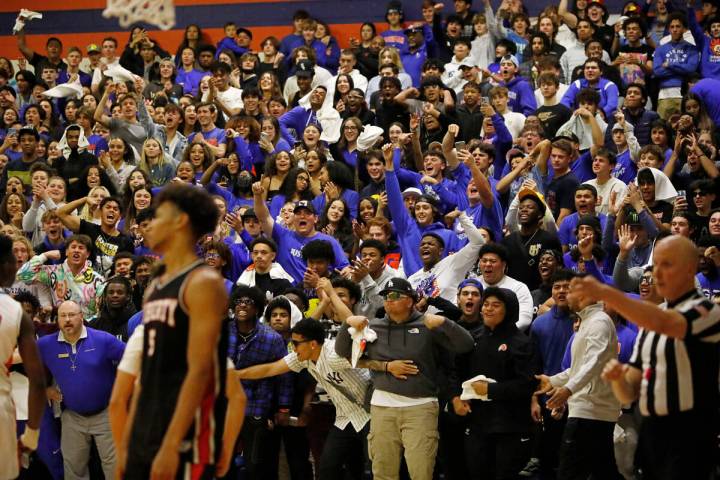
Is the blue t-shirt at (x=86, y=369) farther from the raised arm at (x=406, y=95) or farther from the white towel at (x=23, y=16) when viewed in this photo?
the white towel at (x=23, y=16)

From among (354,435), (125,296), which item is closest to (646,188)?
(354,435)

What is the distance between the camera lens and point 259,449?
372 inches

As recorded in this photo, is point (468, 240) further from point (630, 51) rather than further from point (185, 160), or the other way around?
point (630, 51)

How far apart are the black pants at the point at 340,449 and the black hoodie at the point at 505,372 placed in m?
0.89

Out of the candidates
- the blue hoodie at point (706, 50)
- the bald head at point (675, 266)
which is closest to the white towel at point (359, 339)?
the bald head at point (675, 266)

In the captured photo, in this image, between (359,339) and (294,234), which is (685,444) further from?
(294,234)

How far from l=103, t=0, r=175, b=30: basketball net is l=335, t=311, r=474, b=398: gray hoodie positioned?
8.89ft

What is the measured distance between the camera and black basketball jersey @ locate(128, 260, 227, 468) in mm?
4926

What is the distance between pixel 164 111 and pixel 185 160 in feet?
5.33

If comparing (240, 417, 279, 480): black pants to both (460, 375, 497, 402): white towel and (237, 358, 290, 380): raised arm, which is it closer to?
(237, 358, 290, 380): raised arm

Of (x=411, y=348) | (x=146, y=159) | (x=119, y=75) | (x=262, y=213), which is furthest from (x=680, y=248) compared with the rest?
(x=119, y=75)

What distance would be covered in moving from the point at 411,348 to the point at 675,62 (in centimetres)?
769

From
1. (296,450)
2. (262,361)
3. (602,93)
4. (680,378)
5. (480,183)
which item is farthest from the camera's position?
(602,93)

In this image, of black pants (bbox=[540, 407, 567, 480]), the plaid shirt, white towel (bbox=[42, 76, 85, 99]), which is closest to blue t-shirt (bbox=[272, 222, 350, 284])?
the plaid shirt
